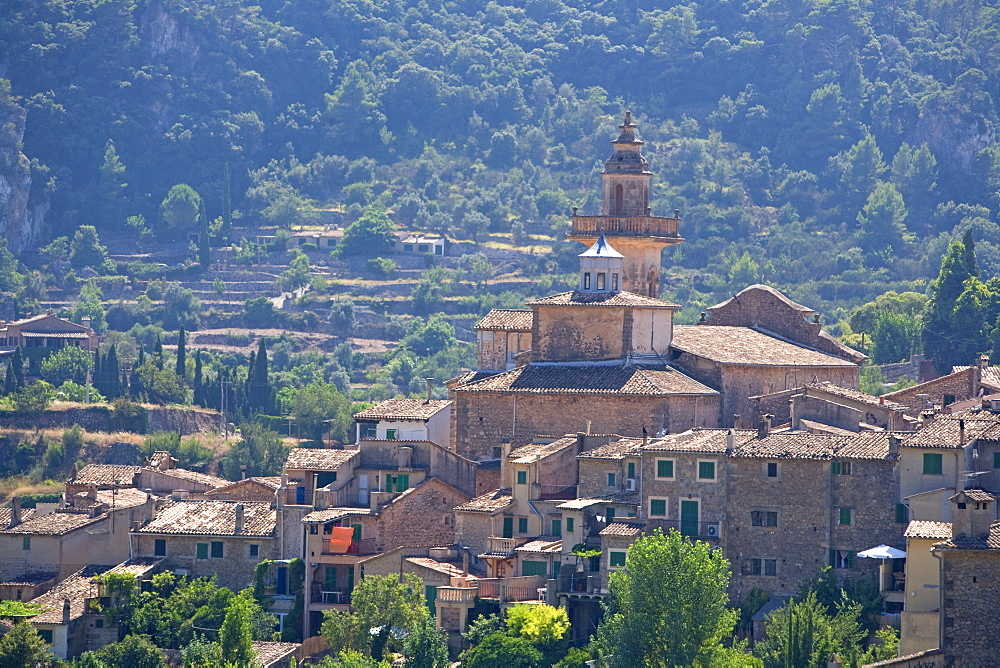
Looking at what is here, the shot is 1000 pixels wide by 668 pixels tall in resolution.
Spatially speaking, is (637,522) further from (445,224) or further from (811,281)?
(445,224)

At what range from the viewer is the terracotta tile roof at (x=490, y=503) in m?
63.3

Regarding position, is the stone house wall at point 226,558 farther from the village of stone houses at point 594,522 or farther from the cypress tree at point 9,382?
the cypress tree at point 9,382

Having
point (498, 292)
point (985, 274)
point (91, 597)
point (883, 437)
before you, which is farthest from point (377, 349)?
point (883, 437)

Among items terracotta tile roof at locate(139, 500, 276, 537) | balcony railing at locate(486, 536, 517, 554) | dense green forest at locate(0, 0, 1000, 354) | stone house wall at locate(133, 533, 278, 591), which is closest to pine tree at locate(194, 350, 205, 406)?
dense green forest at locate(0, 0, 1000, 354)

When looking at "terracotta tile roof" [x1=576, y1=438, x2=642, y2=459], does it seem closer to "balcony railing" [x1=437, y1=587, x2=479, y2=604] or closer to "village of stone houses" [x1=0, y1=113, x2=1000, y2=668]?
"village of stone houses" [x1=0, y1=113, x2=1000, y2=668]

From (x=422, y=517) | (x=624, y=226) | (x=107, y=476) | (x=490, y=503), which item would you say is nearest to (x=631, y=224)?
(x=624, y=226)

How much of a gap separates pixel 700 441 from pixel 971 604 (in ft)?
38.2

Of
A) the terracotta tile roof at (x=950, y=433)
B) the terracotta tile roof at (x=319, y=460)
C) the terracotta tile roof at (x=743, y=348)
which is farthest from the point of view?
the terracotta tile roof at (x=743, y=348)

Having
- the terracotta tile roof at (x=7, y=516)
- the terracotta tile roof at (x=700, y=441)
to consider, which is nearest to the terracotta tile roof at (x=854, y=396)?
the terracotta tile roof at (x=700, y=441)

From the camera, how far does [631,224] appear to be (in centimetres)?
7856

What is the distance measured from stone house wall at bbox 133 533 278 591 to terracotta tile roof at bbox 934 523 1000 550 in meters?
21.9

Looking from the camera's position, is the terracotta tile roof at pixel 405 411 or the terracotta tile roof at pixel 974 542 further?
the terracotta tile roof at pixel 405 411

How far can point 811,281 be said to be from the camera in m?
158

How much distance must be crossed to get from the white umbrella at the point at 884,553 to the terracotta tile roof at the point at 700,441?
185 inches
